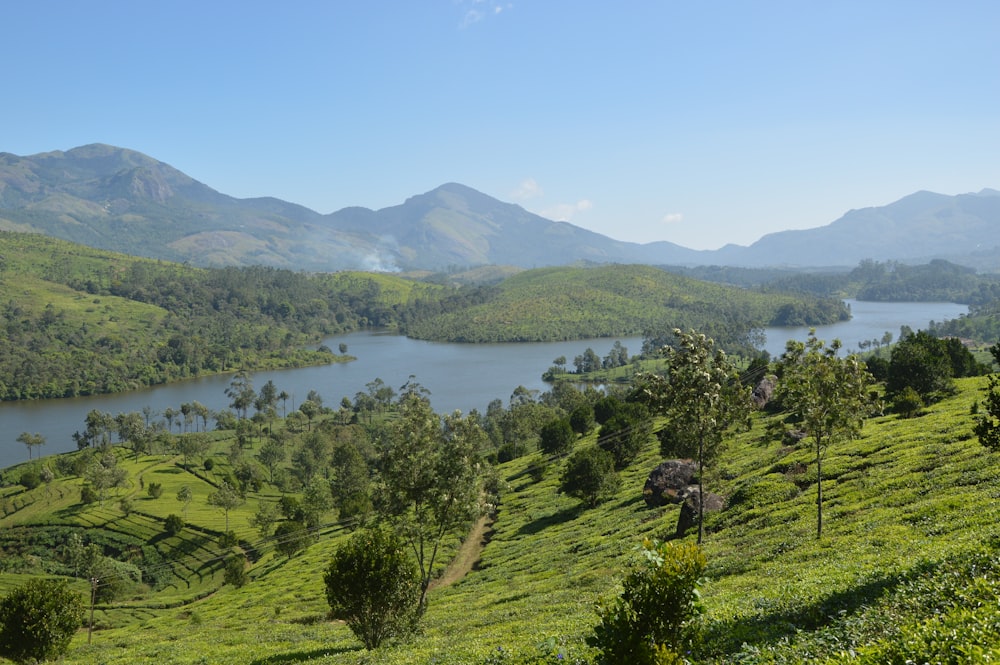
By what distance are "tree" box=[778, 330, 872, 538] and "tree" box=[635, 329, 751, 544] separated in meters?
2.69

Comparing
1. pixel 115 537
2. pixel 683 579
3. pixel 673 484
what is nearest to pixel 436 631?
pixel 683 579

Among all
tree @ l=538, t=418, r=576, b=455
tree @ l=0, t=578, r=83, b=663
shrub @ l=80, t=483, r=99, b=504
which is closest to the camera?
tree @ l=0, t=578, r=83, b=663

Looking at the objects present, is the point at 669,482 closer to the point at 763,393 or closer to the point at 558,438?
the point at 763,393

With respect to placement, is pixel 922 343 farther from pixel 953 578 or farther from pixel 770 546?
pixel 953 578

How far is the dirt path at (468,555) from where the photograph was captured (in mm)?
57125

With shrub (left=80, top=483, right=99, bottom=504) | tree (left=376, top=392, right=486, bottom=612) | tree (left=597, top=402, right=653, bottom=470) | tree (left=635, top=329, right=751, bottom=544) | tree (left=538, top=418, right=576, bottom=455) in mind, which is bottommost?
shrub (left=80, top=483, right=99, bottom=504)

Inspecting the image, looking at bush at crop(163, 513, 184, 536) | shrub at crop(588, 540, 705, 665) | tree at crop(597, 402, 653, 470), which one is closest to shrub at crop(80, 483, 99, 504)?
bush at crop(163, 513, 184, 536)

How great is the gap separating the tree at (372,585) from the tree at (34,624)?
26443 mm

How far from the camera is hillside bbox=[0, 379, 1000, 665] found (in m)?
14.5

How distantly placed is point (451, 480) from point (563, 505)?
42.9m

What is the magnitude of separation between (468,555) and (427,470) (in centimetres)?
3485

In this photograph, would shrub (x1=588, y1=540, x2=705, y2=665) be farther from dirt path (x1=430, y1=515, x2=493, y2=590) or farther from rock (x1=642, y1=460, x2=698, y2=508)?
dirt path (x1=430, y1=515, x2=493, y2=590)

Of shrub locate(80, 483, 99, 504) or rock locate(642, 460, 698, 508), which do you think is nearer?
rock locate(642, 460, 698, 508)

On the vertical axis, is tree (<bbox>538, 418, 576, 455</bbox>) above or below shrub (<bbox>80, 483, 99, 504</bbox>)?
above
